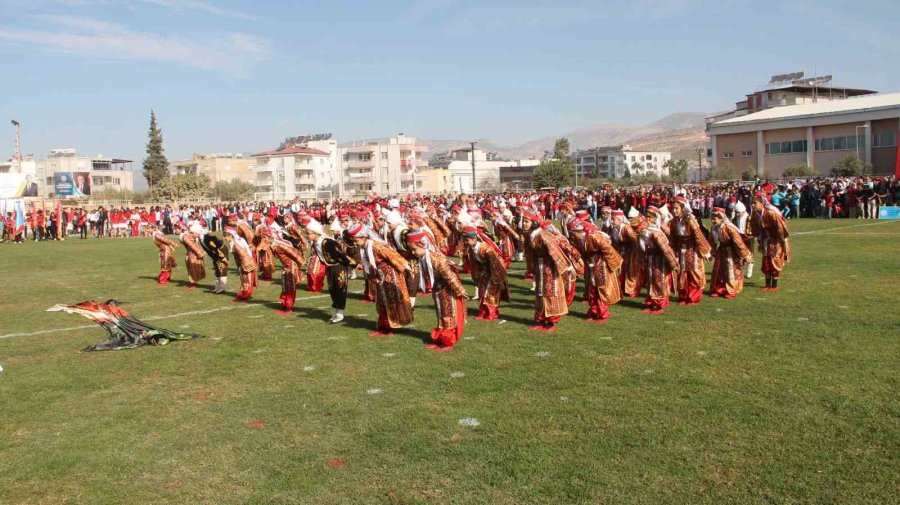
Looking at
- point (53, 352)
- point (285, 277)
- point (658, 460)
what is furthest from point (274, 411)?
point (285, 277)

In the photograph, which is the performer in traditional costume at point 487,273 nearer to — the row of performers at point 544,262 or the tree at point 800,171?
the row of performers at point 544,262

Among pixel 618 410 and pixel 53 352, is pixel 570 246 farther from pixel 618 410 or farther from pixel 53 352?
pixel 53 352

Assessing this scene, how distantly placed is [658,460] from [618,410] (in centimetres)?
118

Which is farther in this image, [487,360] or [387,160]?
[387,160]

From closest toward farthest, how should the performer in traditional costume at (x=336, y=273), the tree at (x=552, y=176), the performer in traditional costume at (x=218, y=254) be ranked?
1. the performer in traditional costume at (x=336, y=273)
2. the performer in traditional costume at (x=218, y=254)
3. the tree at (x=552, y=176)

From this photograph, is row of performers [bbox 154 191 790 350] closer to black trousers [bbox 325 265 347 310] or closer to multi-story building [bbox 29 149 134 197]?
black trousers [bbox 325 265 347 310]

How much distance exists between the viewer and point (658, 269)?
11500 mm

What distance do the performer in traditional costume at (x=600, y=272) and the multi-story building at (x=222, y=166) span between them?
346ft

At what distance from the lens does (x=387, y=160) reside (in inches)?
3772

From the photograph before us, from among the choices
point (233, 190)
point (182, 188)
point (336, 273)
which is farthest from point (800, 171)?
point (336, 273)

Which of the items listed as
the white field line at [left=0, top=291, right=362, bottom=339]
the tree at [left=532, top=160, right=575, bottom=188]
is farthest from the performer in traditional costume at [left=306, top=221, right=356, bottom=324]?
the tree at [left=532, top=160, right=575, bottom=188]

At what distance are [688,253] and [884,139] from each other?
2450 inches

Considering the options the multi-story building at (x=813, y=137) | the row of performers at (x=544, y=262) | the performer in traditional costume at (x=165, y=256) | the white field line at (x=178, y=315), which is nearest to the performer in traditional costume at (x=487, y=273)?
the row of performers at (x=544, y=262)

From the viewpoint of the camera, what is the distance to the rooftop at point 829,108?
64.8 m
